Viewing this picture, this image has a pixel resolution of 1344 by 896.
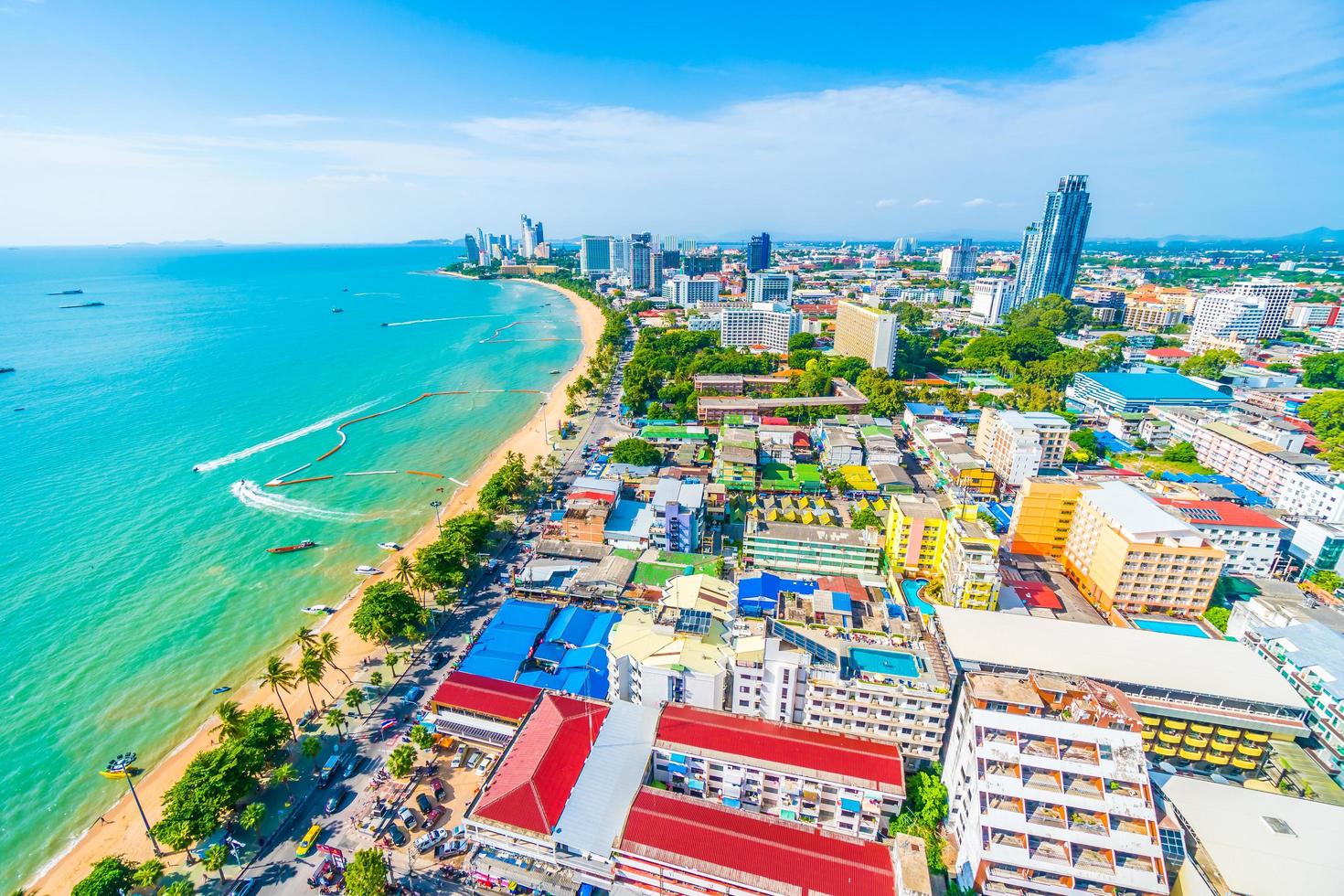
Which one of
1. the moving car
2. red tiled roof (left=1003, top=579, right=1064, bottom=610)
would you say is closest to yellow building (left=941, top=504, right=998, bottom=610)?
red tiled roof (left=1003, top=579, right=1064, bottom=610)

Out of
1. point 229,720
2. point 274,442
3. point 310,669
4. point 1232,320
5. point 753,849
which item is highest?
point 1232,320

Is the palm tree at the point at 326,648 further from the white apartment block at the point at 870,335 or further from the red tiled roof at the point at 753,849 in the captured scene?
the white apartment block at the point at 870,335

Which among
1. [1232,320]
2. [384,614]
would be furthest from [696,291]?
[384,614]

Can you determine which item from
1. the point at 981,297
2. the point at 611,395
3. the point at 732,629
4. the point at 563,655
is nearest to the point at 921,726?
the point at 732,629

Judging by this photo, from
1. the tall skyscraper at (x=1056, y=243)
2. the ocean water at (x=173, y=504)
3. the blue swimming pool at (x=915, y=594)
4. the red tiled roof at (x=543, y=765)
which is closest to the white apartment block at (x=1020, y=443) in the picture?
the blue swimming pool at (x=915, y=594)

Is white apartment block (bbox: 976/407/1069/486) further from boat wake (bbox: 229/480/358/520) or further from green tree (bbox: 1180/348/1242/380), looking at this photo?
boat wake (bbox: 229/480/358/520)

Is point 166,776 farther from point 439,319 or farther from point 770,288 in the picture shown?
point 770,288
